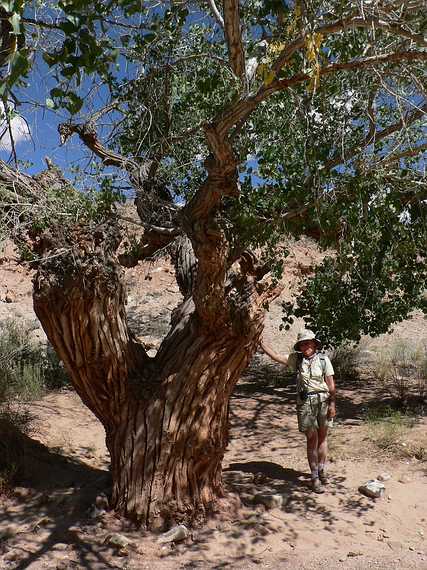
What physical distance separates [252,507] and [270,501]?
0.55ft

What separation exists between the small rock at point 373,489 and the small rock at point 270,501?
0.82m

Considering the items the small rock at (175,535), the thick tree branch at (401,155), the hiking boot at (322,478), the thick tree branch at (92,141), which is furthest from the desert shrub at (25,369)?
the thick tree branch at (401,155)

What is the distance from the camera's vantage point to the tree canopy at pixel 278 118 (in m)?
4.38

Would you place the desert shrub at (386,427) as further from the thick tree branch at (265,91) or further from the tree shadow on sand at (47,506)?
the thick tree branch at (265,91)

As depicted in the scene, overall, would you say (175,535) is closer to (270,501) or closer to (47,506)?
(270,501)

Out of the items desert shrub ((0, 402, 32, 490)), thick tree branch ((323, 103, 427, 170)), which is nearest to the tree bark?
desert shrub ((0, 402, 32, 490))

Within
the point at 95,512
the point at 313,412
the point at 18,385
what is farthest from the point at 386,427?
the point at 18,385

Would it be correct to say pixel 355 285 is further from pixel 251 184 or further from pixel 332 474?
pixel 251 184

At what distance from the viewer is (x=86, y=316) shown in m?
5.06

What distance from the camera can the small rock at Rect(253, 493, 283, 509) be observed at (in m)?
5.66

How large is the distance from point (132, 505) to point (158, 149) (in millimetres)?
3534

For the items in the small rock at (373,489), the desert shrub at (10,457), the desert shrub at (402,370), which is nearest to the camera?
the desert shrub at (10,457)

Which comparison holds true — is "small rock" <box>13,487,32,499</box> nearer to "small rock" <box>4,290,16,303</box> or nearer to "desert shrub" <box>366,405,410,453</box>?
"desert shrub" <box>366,405,410,453</box>

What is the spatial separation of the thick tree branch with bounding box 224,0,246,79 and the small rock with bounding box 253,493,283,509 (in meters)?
3.52
